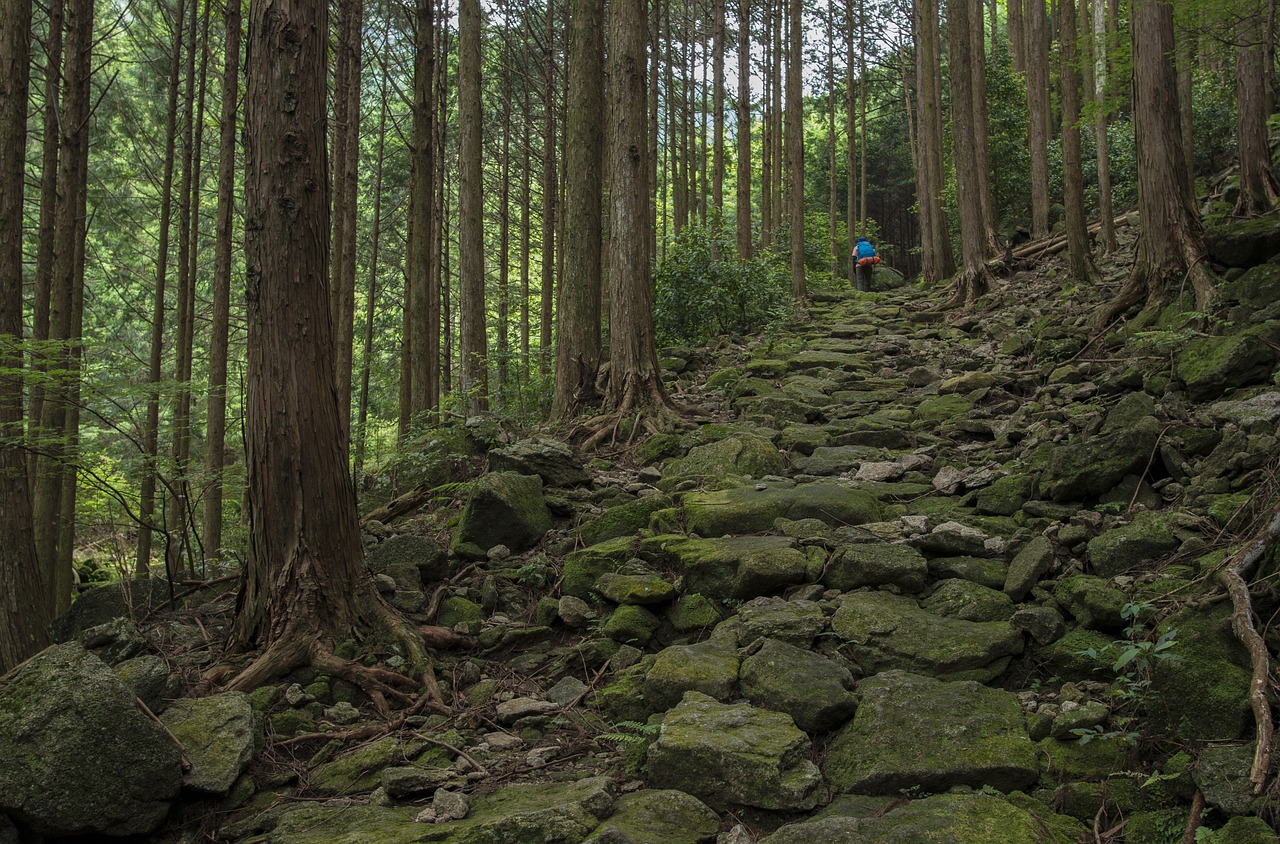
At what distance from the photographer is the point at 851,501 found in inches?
230

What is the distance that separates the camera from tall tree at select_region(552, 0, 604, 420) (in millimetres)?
9352

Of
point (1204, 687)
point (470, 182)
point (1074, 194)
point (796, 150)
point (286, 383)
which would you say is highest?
point (796, 150)

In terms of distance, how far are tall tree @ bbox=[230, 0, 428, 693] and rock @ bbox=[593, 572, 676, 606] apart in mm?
1219

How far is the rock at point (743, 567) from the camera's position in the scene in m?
4.99

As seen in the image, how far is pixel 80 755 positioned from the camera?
128 inches

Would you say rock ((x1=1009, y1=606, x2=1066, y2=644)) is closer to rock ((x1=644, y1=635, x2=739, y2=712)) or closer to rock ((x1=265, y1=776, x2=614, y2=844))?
rock ((x1=644, y1=635, x2=739, y2=712))

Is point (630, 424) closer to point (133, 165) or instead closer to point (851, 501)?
point (851, 501)

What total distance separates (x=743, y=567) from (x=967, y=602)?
1.29 m

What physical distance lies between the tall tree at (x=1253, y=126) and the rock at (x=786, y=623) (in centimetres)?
653

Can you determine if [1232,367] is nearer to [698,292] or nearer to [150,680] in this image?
[150,680]

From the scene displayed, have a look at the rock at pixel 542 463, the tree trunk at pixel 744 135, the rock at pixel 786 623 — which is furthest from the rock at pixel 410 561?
the tree trunk at pixel 744 135

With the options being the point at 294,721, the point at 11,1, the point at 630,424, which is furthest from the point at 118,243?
the point at 294,721

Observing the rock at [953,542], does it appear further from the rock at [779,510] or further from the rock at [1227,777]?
the rock at [1227,777]

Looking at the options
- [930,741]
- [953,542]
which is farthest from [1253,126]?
[930,741]
